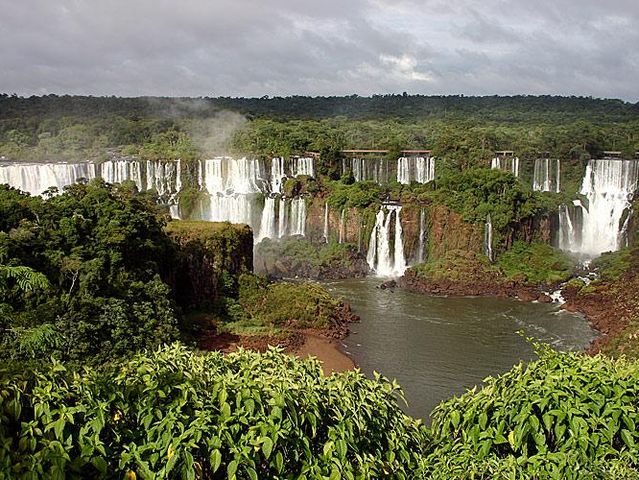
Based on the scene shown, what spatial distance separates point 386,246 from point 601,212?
47.0 feet

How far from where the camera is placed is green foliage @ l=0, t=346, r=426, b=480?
411cm

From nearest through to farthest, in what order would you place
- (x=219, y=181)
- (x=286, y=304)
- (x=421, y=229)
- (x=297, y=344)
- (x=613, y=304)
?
(x=297, y=344)
(x=286, y=304)
(x=613, y=304)
(x=421, y=229)
(x=219, y=181)

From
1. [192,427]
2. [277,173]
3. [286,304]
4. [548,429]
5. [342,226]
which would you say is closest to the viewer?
[192,427]

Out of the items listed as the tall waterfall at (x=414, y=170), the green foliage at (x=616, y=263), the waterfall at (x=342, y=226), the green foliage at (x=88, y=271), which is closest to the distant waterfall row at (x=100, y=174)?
the waterfall at (x=342, y=226)

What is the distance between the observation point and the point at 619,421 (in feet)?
17.5

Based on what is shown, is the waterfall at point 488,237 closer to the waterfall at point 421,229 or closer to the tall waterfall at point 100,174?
the waterfall at point 421,229

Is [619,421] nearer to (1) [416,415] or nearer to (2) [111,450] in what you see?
(2) [111,450]

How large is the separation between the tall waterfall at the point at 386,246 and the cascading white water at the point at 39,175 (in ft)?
61.6

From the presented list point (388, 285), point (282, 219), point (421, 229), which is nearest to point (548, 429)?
point (388, 285)

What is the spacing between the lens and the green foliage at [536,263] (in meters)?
33.7

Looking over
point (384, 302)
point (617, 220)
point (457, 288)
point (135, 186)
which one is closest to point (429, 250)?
point (457, 288)

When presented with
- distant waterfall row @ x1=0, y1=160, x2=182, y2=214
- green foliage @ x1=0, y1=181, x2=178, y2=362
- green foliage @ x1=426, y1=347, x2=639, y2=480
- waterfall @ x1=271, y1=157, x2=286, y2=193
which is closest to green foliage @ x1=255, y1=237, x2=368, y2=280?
waterfall @ x1=271, y1=157, x2=286, y2=193

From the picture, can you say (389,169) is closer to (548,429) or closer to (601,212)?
(601,212)

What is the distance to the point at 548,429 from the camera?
520 cm
